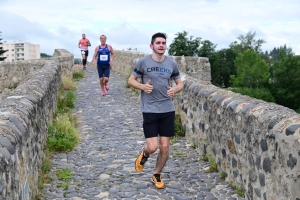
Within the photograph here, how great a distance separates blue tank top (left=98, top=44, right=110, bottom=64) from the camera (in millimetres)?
11938

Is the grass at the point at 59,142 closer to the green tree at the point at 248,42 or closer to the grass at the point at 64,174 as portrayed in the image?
the grass at the point at 64,174

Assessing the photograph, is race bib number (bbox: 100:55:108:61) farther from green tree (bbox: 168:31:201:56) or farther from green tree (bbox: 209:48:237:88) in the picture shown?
green tree (bbox: 209:48:237:88)

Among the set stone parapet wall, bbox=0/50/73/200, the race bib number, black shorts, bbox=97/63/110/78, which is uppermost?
the race bib number

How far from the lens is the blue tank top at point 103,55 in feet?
39.2

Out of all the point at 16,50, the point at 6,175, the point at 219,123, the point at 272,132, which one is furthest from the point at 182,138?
the point at 16,50

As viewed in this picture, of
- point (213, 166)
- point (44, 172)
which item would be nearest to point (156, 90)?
point (213, 166)

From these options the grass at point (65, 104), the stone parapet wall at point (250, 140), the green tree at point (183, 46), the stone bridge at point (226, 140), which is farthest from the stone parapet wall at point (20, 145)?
the green tree at point (183, 46)

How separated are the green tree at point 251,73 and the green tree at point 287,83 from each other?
12.5ft

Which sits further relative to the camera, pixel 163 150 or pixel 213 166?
pixel 213 166

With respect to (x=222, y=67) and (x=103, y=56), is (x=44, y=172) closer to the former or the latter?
(x=103, y=56)

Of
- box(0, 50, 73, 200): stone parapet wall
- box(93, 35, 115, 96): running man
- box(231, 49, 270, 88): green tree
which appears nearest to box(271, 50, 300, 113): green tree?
box(231, 49, 270, 88): green tree

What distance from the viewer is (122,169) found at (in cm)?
627

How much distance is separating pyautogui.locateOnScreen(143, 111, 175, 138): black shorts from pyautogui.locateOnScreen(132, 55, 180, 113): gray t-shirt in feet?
0.23

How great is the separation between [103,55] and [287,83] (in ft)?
144
